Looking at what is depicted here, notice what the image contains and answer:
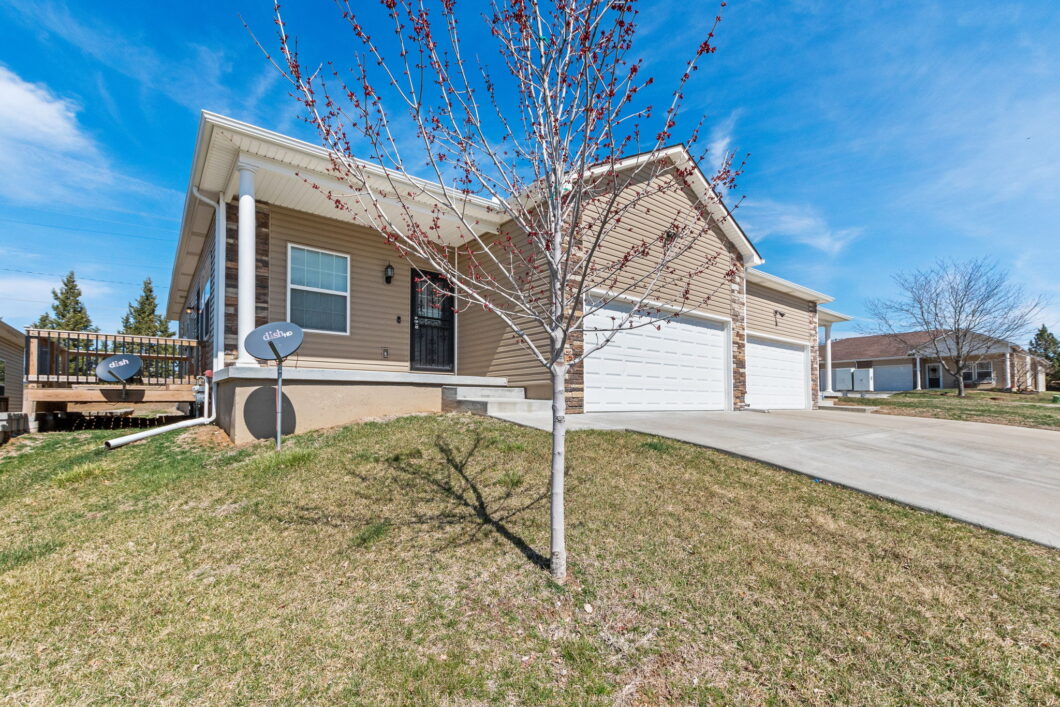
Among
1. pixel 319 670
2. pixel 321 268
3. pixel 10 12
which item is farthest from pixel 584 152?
pixel 10 12

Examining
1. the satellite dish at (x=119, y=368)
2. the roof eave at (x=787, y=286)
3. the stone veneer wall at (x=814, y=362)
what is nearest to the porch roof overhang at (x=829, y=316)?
the roof eave at (x=787, y=286)

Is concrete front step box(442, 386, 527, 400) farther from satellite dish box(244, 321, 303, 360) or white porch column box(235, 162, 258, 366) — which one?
white porch column box(235, 162, 258, 366)

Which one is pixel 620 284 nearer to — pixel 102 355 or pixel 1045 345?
pixel 102 355

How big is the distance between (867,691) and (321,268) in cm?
883

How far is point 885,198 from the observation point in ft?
44.1

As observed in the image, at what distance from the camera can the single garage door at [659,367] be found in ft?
28.2

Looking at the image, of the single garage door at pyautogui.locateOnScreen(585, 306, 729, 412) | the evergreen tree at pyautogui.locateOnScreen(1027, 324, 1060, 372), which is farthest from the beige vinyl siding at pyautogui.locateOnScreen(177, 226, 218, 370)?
the evergreen tree at pyautogui.locateOnScreen(1027, 324, 1060, 372)

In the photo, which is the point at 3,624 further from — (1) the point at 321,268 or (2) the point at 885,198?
(2) the point at 885,198

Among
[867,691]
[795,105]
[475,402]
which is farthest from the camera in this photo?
[475,402]

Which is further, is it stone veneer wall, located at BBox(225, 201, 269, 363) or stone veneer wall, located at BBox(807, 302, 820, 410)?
stone veneer wall, located at BBox(807, 302, 820, 410)

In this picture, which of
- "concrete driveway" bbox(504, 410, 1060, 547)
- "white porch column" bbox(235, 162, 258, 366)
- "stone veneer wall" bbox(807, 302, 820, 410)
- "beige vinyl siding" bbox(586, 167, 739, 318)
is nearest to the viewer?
"concrete driveway" bbox(504, 410, 1060, 547)

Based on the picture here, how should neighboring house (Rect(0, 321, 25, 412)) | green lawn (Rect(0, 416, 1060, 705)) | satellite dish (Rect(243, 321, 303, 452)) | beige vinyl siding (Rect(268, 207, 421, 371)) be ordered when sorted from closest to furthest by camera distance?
1. green lawn (Rect(0, 416, 1060, 705))
2. satellite dish (Rect(243, 321, 303, 452))
3. beige vinyl siding (Rect(268, 207, 421, 371))
4. neighboring house (Rect(0, 321, 25, 412))

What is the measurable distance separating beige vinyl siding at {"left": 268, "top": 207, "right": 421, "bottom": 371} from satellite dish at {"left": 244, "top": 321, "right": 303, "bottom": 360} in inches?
71.4

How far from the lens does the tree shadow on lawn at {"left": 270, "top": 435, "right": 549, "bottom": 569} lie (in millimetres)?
3709
